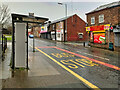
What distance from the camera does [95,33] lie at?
923 inches

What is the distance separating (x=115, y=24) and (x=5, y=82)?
17246mm

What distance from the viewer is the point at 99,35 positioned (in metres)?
22.3

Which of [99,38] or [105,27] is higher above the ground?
[105,27]

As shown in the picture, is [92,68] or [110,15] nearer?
[92,68]

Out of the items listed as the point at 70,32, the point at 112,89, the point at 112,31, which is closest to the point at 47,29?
the point at 70,32

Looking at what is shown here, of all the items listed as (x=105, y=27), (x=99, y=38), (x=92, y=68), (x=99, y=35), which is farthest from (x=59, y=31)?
(x=92, y=68)

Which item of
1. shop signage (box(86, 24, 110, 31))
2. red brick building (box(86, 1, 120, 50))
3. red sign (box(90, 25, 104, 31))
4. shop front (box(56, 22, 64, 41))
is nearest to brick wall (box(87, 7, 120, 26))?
red brick building (box(86, 1, 120, 50))

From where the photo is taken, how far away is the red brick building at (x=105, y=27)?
1848 centimetres

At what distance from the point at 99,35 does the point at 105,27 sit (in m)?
2.14

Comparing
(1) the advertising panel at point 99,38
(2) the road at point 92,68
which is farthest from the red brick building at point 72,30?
(2) the road at point 92,68

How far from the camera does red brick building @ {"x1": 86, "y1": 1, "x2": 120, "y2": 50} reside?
18.5m

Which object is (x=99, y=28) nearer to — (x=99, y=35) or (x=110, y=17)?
(x=99, y=35)

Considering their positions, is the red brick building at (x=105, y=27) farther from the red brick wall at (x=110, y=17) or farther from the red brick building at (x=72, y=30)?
the red brick building at (x=72, y=30)

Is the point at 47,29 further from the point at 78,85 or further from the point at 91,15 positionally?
the point at 78,85
